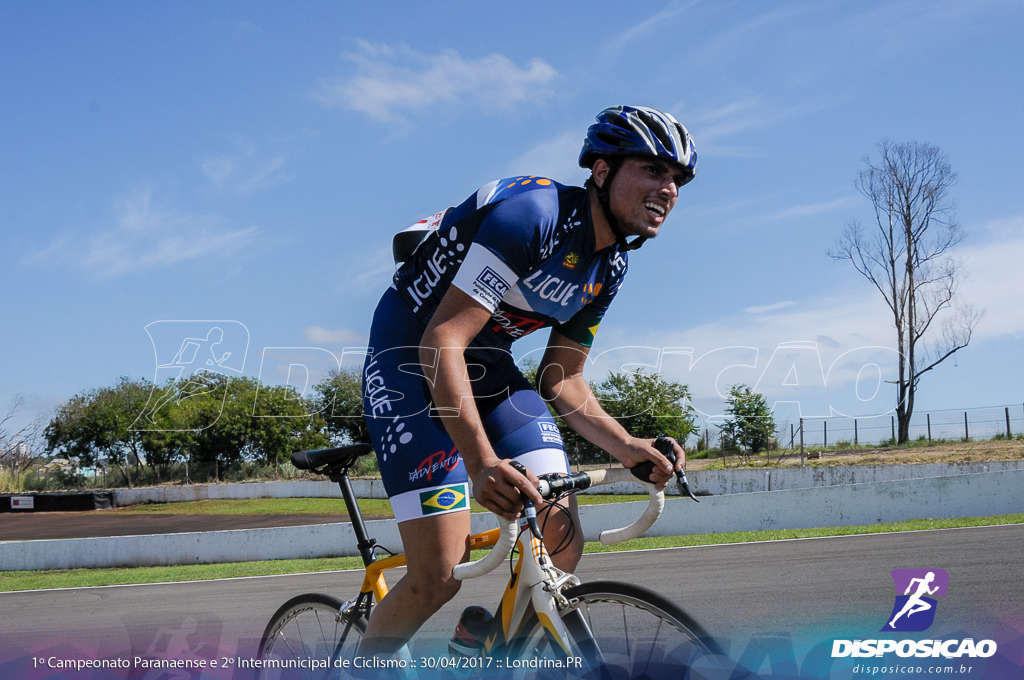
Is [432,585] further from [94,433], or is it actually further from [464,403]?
[94,433]

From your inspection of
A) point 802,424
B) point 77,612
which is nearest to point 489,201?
point 77,612

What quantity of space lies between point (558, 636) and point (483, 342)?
1.13 m

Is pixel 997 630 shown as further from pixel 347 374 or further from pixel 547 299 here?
pixel 347 374

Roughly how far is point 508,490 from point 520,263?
794 mm

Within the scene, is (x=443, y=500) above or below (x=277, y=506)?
above

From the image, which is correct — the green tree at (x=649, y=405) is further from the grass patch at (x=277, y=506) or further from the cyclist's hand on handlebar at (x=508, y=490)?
the cyclist's hand on handlebar at (x=508, y=490)

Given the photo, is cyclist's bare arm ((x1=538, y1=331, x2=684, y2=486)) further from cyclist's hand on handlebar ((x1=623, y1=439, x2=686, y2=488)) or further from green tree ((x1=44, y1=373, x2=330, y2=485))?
green tree ((x1=44, y1=373, x2=330, y2=485))

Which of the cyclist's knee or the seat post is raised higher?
the seat post

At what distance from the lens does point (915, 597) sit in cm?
617

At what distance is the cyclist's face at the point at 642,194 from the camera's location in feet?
8.84

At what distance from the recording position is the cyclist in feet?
8.23

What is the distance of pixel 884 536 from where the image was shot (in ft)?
35.4

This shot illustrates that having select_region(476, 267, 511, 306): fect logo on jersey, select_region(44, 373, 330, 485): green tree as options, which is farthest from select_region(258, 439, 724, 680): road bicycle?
select_region(44, 373, 330, 485): green tree

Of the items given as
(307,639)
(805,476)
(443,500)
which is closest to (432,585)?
(443,500)
